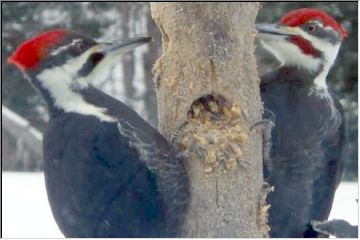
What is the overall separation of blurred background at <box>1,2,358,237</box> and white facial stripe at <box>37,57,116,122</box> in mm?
3650

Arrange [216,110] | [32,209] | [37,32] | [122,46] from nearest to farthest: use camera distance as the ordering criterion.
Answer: [122,46] < [216,110] < [32,209] < [37,32]

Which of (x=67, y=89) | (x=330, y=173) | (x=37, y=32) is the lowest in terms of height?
(x=330, y=173)

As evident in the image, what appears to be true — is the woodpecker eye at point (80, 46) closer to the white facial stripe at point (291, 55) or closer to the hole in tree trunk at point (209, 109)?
the hole in tree trunk at point (209, 109)

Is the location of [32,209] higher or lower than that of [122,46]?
lower

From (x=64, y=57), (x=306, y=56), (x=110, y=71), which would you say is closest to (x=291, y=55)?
(x=306, y=56)

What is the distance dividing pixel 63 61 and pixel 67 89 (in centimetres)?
7

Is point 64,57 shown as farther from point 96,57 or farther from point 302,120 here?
point 302,120

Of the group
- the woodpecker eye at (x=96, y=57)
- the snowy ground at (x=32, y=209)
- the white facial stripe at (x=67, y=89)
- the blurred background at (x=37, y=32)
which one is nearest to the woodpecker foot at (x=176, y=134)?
the white facial stripe at (x=67, y=89)

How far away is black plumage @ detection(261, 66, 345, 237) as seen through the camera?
8.67 ft

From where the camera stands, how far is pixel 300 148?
8.69 ft

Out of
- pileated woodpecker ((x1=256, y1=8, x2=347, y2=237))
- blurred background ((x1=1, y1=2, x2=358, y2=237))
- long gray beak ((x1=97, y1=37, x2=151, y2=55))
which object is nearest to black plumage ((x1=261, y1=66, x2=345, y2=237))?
pileated woodpecker ((x1=256, y1=8, x2=347, y2=237))

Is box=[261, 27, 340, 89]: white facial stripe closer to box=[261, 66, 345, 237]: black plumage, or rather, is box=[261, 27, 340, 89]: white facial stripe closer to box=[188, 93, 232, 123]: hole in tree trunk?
box=[261, 66, 345, 237]: black plumage

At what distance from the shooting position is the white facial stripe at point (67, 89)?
243cm

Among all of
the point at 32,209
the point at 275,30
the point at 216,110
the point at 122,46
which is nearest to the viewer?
the point at 122,46
